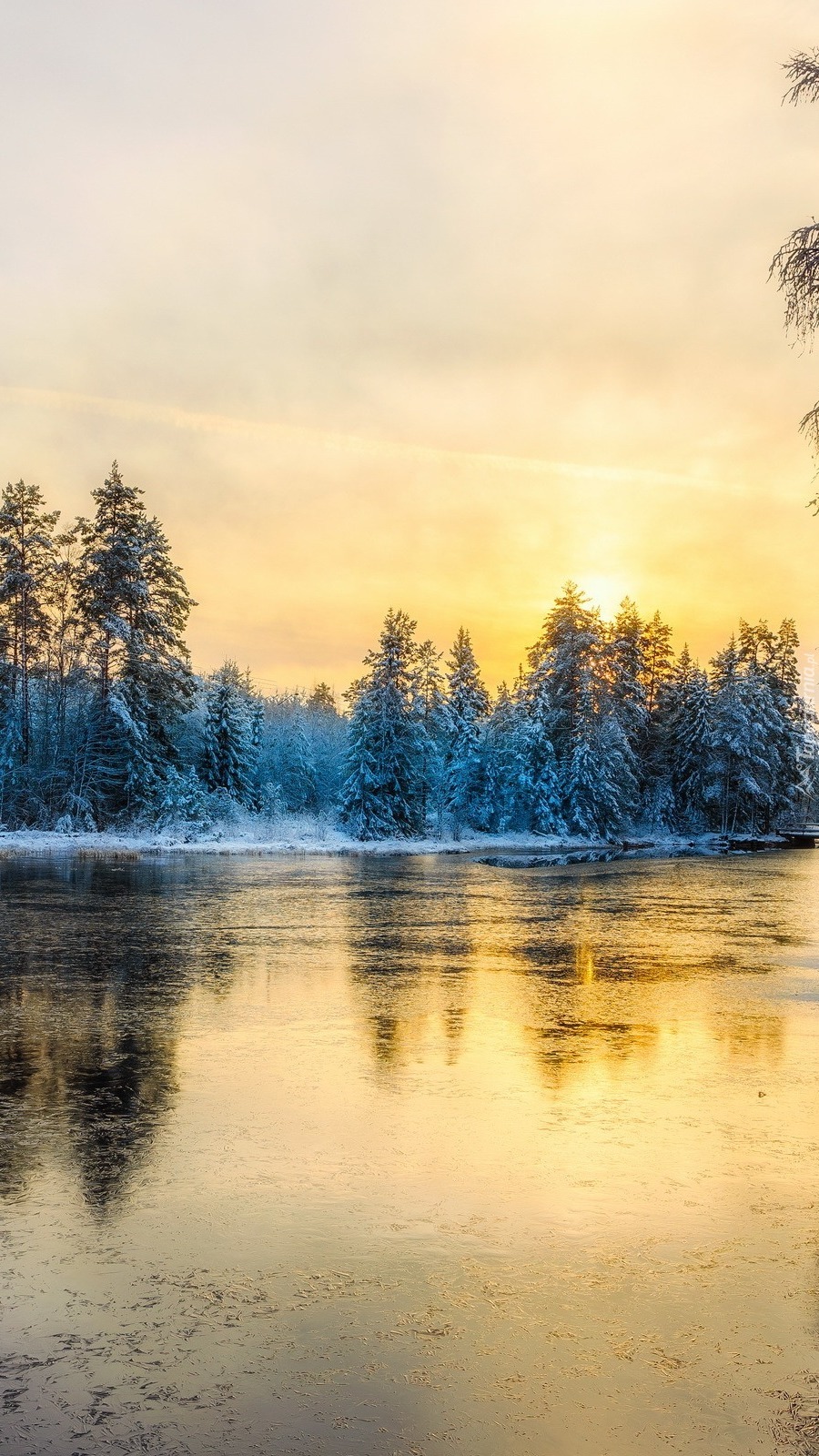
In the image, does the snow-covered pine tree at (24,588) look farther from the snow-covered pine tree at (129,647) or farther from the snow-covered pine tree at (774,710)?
the snow-covered pine tree at (774,710)

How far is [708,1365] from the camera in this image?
13.3 feet

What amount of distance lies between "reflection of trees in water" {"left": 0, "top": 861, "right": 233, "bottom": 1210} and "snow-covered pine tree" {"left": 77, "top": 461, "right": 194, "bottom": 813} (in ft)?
86.9

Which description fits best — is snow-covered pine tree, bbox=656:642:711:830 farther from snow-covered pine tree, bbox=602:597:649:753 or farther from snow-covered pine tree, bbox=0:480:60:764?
snow-covered pine tree, bbox=0:480:60:764

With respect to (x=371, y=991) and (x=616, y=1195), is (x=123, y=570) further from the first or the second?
(x=616, y=1195)

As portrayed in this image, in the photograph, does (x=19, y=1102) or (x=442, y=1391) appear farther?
(x=19, y=1102)

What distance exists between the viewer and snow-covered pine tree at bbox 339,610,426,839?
57375mm

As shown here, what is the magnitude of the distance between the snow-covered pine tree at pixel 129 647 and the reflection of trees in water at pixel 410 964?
22.2 meters

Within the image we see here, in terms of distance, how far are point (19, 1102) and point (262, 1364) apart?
13.6 feet

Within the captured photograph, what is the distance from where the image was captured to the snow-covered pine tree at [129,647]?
46.8 m

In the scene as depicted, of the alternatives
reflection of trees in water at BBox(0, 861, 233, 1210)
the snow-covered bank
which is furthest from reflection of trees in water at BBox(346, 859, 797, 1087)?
the snow-covered bank

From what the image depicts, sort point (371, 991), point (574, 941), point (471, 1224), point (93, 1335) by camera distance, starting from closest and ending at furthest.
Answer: point (93, 1335) < point (471, 1224) < point (371, 991) < point (574, 941)

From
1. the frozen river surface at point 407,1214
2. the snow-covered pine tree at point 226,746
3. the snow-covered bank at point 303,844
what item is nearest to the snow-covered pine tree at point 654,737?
the snow-covered bank at point 303,844

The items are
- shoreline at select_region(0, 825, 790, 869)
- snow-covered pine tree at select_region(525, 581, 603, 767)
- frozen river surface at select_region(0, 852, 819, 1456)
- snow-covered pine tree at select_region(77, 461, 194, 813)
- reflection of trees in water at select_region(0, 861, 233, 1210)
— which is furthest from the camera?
A: snow-covered pine tree at select_region(525, 581, 603, 767)

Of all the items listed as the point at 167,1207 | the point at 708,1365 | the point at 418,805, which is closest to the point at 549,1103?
the point at 167,1207
